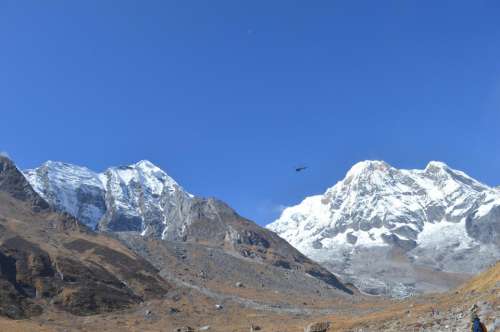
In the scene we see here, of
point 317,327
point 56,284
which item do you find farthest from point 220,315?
point 317,327

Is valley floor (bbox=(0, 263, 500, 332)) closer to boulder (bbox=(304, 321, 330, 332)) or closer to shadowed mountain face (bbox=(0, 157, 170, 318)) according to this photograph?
shadowed mountain face (bbox=(0, 157, 170, 318))

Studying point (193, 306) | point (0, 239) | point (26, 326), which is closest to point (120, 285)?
point (193, 306)

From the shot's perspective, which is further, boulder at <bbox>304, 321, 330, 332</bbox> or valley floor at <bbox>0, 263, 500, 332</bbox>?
valley floor at <bbox>0, 263, 500, 332</bbox>

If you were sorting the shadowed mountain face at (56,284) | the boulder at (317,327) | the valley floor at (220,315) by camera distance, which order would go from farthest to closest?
the shadowed mountain face at (56,284)
the valley floor at (220,315)
the boulder at (317,327)

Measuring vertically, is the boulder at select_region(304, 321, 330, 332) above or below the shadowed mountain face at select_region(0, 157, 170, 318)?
below

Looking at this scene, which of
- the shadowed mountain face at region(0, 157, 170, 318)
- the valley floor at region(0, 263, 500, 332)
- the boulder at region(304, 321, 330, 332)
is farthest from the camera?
the shadowed mountain face at region(0, 157, 170, 318)

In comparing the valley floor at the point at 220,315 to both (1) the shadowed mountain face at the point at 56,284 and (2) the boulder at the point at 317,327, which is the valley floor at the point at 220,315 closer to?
(1) the shadowed mountain face at the point at 56,284

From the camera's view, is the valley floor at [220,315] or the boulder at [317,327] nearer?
the boulder at [317,327]

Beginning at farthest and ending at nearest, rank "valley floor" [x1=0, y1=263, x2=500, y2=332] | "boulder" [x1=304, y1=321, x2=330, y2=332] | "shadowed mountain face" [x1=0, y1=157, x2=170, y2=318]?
"shadowed mountain face" [x1=0, y1=157, x2=170, y2=318], "valley floor" [x1=0, y1=263, x2=500, y2=332], "boulder" [x1=304, y1=321, x2=330, y2=332]

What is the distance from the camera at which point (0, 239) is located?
194000 millimetres

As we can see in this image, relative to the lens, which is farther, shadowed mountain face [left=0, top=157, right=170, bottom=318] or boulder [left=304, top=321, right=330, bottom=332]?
shadowed mountain face [left=0, top=157, right=170, bottom=318]

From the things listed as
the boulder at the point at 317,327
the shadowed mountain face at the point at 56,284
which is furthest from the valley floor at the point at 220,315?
the boulder at the point at 317,327

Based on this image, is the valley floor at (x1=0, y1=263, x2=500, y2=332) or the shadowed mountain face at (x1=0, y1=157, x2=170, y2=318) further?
the shadowed mountain face at (x1=0, y1=157, x2=170, y2=318)

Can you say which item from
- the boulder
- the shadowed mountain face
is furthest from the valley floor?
the boulder
